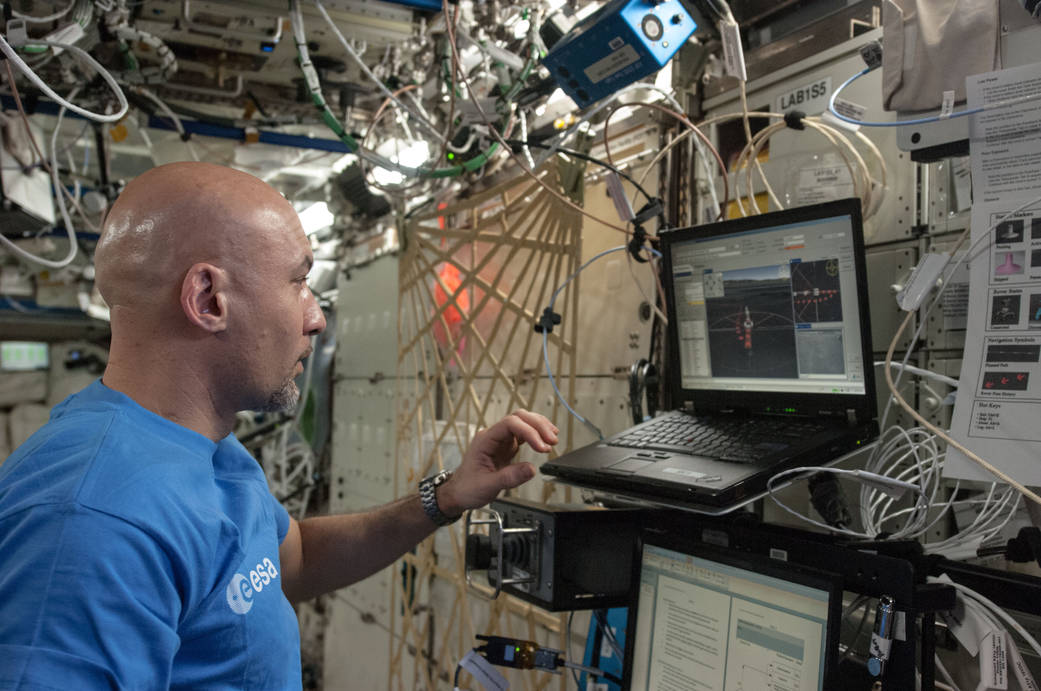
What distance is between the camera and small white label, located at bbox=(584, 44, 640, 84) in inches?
65.3

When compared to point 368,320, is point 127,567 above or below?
below

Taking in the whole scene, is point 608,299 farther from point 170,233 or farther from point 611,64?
point 170,233

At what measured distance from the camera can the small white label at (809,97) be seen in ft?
5.86

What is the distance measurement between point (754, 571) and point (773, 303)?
499 mm

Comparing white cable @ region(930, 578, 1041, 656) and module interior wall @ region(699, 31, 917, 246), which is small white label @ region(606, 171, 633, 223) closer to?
module interior wall @ region(699, 31, 917, 246)

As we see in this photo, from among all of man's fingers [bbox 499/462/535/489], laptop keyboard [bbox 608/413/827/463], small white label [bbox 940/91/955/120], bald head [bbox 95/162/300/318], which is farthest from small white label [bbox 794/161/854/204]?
bald head [bbox 95/162/300/318]

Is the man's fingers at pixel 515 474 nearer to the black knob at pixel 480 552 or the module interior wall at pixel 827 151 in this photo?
the black knob at pixel 480 552

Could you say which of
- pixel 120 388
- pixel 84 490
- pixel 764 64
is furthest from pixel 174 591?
pixel 764 64

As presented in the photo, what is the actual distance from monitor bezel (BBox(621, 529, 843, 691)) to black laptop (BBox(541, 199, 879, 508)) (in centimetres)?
13

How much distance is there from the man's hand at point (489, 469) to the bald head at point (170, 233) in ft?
1.91

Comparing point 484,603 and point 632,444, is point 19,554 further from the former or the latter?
point 484,603

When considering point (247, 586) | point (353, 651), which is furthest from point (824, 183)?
point (353, 651)

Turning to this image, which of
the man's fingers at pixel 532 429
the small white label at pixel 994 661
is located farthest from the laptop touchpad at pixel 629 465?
the small white label at pixel 994 661

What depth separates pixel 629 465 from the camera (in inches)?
54.6
